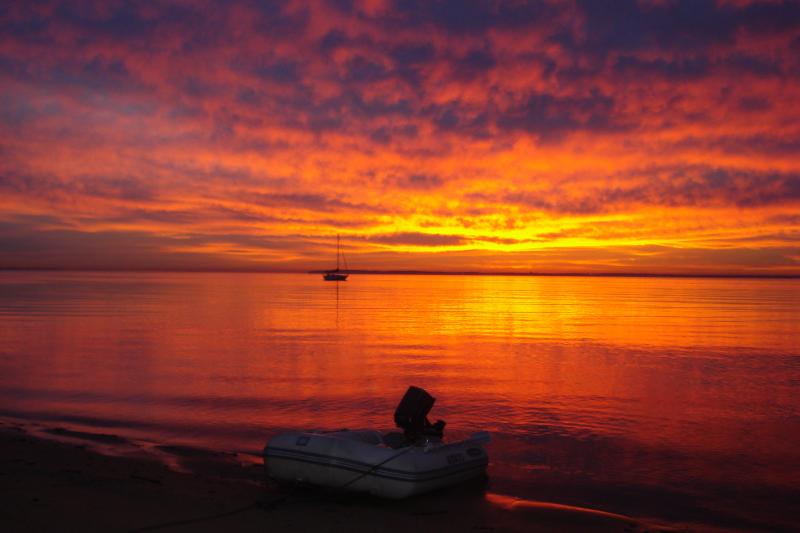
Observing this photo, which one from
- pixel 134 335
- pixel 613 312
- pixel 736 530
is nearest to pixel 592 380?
pixel 736 530

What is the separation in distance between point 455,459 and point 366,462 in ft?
5.66

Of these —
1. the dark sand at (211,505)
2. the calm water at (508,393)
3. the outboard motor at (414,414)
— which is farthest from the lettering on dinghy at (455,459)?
the calm water at (508,393)

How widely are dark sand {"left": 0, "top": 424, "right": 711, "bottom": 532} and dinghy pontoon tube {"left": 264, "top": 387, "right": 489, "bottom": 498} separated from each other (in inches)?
11.4

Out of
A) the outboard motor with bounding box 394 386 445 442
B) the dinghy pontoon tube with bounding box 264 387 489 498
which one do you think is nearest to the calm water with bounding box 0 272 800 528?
the dinghy pontoon tube with bounding box 264 387 489 498

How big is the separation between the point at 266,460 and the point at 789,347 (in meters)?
29.4

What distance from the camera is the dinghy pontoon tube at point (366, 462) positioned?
34.1 ft

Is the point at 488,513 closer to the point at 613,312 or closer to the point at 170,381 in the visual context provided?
the point at 170,381

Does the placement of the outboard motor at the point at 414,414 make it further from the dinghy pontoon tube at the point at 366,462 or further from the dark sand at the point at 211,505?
the dark sand at the point at 211,505

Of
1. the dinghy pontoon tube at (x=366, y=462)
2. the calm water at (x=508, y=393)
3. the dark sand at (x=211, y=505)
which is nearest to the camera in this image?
the dark sand at (x=211, y=505)

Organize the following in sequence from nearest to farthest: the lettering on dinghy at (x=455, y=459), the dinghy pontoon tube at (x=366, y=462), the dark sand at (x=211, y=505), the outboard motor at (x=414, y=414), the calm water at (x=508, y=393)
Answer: the dark sand at (x=211, y=505), the dinghy pontoon tube at (x=366, y=462), the lettering on dinghy at (x=455, y=459), the outboard motor at (x=414, y=414), the calm water at (x=508, y=393)

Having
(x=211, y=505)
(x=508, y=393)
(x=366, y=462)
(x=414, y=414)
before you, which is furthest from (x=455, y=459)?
(x=508, y=393)

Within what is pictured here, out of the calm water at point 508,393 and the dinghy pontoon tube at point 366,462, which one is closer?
the dinghy pontoon tube at point 366,462

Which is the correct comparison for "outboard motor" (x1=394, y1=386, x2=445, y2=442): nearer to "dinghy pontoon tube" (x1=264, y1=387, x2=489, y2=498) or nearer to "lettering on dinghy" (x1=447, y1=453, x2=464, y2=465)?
"dinghy pontoon tube" (x1=264, y1=387, x2=489, y2=498)

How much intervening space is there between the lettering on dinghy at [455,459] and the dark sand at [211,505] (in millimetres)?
488
